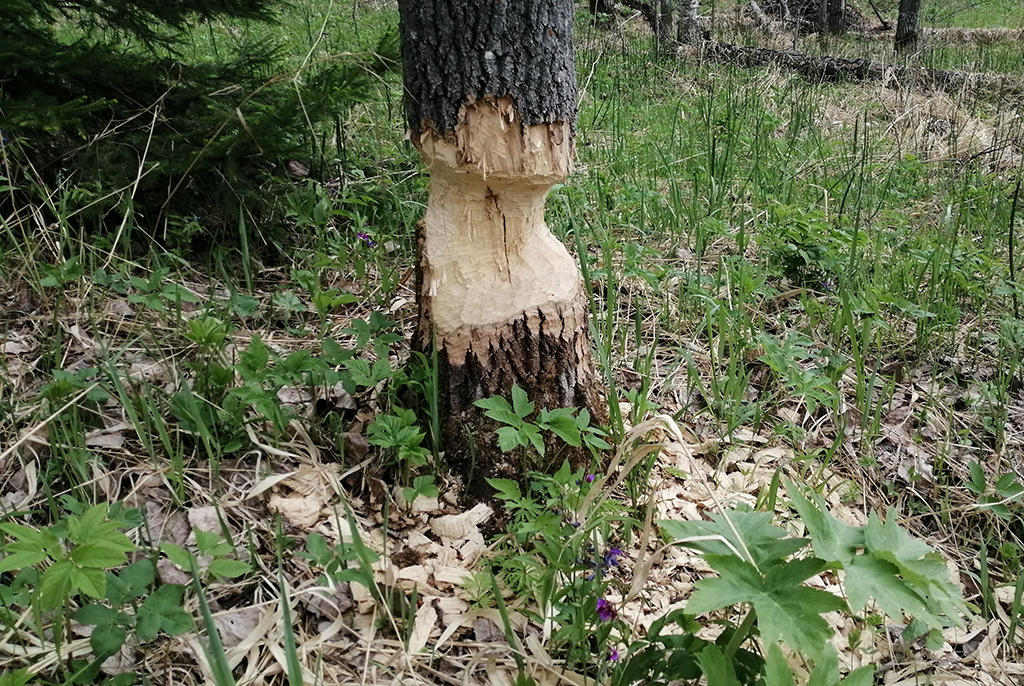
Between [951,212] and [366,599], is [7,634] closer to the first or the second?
[366,599]

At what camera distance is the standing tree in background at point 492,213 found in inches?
61.1

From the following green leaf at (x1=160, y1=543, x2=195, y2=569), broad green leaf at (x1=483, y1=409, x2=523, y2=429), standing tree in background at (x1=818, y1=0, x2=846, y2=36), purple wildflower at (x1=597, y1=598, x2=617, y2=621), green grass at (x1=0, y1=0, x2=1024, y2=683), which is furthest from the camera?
standing tree in background at (x1=818, y1=0, x2=846, y2=36)

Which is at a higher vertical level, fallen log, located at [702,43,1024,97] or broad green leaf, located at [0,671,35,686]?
fallen log, located at [702,43,1024,97]

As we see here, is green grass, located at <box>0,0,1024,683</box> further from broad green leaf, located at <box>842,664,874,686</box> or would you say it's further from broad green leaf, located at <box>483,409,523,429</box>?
broad green leaf, located at <box>842,664,874,686</box>

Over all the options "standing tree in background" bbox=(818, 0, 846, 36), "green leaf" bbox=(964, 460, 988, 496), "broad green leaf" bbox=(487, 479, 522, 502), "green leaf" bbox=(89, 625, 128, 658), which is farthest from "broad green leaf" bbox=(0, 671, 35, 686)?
"standing tree in background" bbox=(818, 0, 846, 36)

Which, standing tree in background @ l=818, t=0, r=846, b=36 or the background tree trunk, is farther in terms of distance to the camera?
standing tree in background @ l=818, t=0, r=846, b=36

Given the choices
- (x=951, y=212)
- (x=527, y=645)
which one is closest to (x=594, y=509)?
(x=527, y=645)

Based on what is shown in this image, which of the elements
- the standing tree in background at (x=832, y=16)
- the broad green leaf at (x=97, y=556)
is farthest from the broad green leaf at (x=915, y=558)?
the standing tree in background at (x=832, y=16)

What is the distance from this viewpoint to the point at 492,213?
1.78 meters

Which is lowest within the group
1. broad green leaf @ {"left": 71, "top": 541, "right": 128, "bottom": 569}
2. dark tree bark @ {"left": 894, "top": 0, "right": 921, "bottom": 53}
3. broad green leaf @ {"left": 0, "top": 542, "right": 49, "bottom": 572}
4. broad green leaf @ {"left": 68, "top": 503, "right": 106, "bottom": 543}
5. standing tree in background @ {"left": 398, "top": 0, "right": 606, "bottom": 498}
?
broad green leaf @ {"left": 71, "top": 541, "right": 128, "bottom": 569}

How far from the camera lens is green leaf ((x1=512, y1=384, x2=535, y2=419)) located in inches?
66.4

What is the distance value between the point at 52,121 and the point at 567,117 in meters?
1.66

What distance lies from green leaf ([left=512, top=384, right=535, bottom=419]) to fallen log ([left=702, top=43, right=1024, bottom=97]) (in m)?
5.42

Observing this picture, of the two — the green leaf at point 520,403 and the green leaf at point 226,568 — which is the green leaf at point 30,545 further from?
the green leaf at point 520,403
